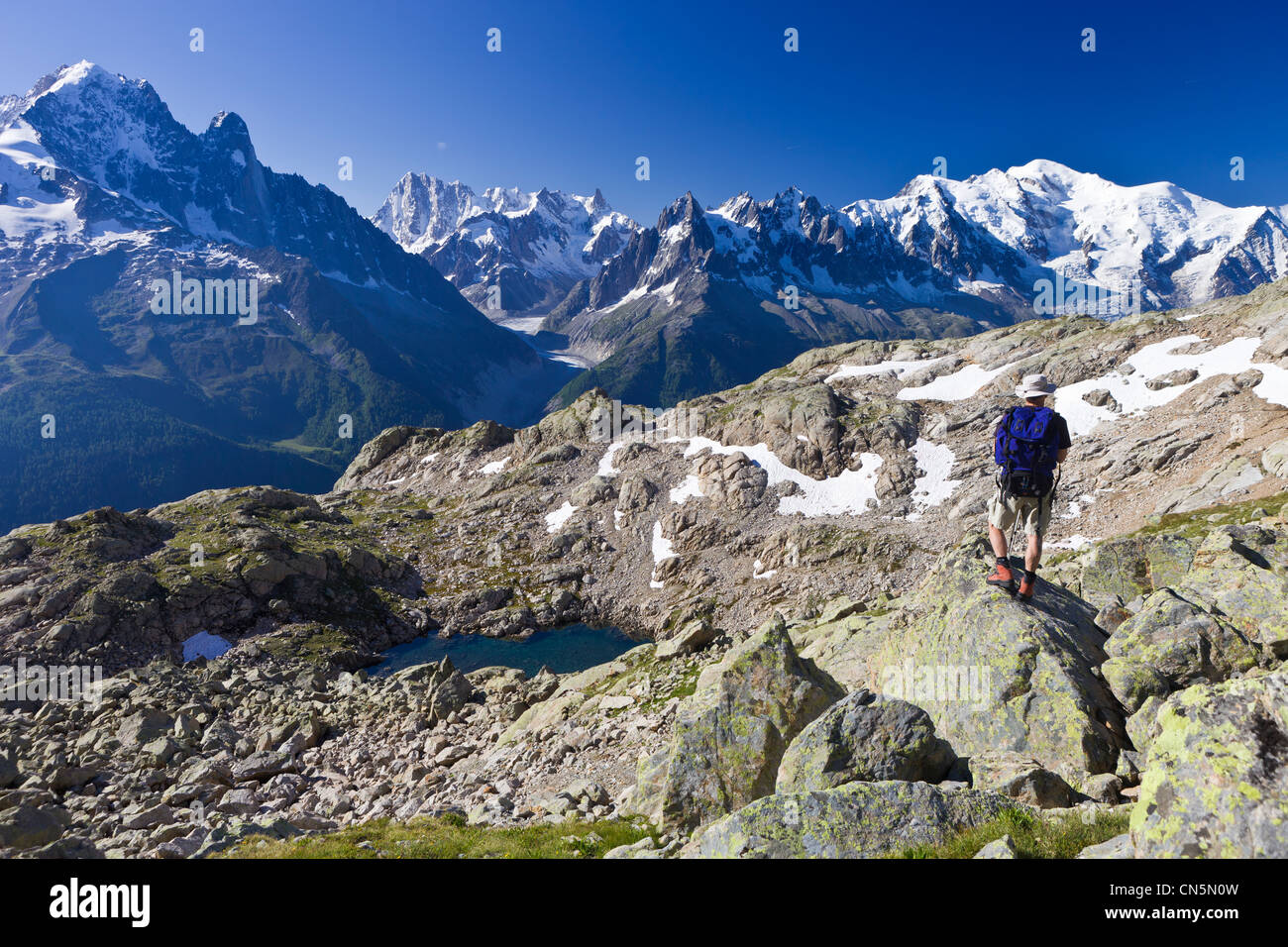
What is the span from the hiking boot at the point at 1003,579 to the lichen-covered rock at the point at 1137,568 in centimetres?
1052

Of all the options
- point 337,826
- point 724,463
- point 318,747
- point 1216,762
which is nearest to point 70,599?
point 318,747

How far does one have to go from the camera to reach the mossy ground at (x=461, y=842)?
12.8 meters

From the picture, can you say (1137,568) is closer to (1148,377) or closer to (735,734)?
(735,734)

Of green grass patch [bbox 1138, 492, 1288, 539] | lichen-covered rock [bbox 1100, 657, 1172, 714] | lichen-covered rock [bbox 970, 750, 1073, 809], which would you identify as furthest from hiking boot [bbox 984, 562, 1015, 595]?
green grass patch [bbox 1138, 492, 1288, 539]

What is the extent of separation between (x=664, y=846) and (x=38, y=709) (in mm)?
52422

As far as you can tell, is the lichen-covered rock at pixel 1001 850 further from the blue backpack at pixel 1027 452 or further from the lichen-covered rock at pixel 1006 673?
the blue backpack at pixel 1027 452

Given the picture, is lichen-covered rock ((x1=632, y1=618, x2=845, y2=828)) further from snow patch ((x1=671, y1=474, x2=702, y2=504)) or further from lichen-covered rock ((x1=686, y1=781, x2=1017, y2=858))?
snow patch ((x1=671, y1=474, x2=702, y2=504))

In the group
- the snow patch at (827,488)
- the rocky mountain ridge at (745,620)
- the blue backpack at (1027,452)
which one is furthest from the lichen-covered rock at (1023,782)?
the snow patch at (827,488)

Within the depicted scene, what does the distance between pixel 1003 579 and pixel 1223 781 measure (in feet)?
33.3

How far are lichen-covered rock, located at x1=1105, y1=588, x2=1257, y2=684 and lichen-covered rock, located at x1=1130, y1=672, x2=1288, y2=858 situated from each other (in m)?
7.49

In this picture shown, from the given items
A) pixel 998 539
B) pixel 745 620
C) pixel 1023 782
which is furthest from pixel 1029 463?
pixel 745 620

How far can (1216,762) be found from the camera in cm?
705

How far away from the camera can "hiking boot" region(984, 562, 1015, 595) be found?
16453 millimetres
